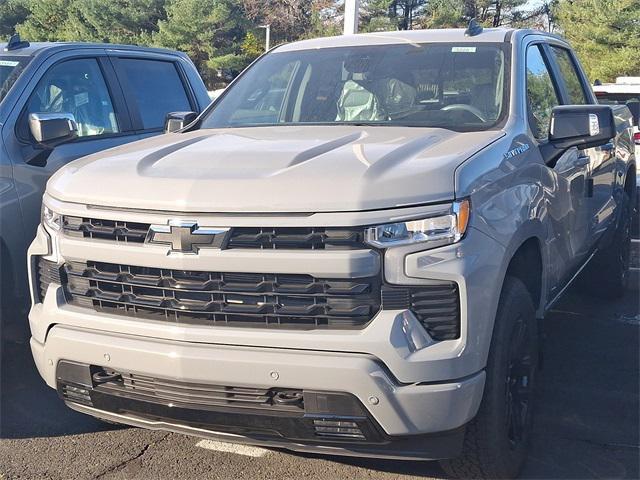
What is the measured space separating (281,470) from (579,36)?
3599 cm

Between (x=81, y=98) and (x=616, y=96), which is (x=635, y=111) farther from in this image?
(x=81, y=98)

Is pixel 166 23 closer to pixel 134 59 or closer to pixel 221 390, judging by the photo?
pixel 134 59

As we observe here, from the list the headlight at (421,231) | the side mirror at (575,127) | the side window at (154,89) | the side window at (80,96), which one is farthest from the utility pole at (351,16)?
the headlight at (421,231)

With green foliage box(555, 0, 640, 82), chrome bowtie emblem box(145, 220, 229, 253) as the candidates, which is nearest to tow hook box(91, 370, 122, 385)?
chrome bowtie emblem box(145, 220, 229, 253)

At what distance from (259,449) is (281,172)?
60.1 inches

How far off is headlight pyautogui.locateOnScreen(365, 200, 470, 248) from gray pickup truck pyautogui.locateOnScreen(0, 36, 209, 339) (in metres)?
2.42

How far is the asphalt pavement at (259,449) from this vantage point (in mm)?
3570

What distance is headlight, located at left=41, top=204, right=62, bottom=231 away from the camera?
3.30 meters

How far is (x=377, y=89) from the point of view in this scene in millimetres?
4258

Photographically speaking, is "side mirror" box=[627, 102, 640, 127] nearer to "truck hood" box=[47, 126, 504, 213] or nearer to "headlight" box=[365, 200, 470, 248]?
"truck hood" box=[47, 126, 504, 213]

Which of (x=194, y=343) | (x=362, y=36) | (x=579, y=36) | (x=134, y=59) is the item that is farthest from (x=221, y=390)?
(x=579, y=36)

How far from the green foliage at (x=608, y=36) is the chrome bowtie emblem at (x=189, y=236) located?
3307cm

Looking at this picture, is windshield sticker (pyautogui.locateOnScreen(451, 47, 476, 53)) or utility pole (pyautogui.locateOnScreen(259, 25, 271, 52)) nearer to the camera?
windshield sticker (pyautogui.locateOnScreen(451, 47, 476, 53))

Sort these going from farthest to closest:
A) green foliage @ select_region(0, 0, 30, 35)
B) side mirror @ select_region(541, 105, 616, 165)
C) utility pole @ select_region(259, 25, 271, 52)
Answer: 1. green foliage @ select_region(0, 0, 30, 35)
2. utility pole @ select_region(259, 25, 271, 52)
3. side mirror @ select_region(541, 105, 616, 165)
